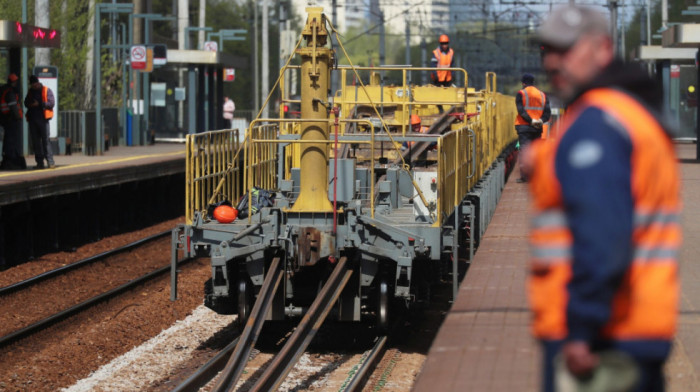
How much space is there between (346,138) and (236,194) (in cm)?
257

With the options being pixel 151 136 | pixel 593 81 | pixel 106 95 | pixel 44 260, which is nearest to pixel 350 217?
pixel 593 81

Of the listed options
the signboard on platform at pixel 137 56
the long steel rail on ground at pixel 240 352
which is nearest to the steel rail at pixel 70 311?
the long steel rail on ground at pixel 240 352

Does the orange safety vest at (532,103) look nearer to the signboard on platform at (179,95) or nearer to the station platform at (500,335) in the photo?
the station platform at (500,335)

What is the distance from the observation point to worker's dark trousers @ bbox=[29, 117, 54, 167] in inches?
883

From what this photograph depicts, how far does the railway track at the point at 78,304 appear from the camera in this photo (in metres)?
12.7

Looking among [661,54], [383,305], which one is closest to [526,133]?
[383,305]

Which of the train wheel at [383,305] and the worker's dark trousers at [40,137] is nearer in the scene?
the train wheel at [383,305]

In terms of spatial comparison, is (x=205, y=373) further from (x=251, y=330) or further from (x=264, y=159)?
(x=264, y=159)

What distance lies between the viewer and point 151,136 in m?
37.7

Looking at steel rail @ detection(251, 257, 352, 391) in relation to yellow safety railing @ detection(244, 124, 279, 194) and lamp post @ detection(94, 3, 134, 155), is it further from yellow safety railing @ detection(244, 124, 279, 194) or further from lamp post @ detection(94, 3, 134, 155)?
lamp post @ detection(94, 3, 134, 155)

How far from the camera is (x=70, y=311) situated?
1417 centimetres

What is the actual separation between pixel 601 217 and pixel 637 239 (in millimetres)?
207

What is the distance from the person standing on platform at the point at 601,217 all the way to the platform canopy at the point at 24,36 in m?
19.5

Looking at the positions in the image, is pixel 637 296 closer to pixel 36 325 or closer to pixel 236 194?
pixel 36 325
